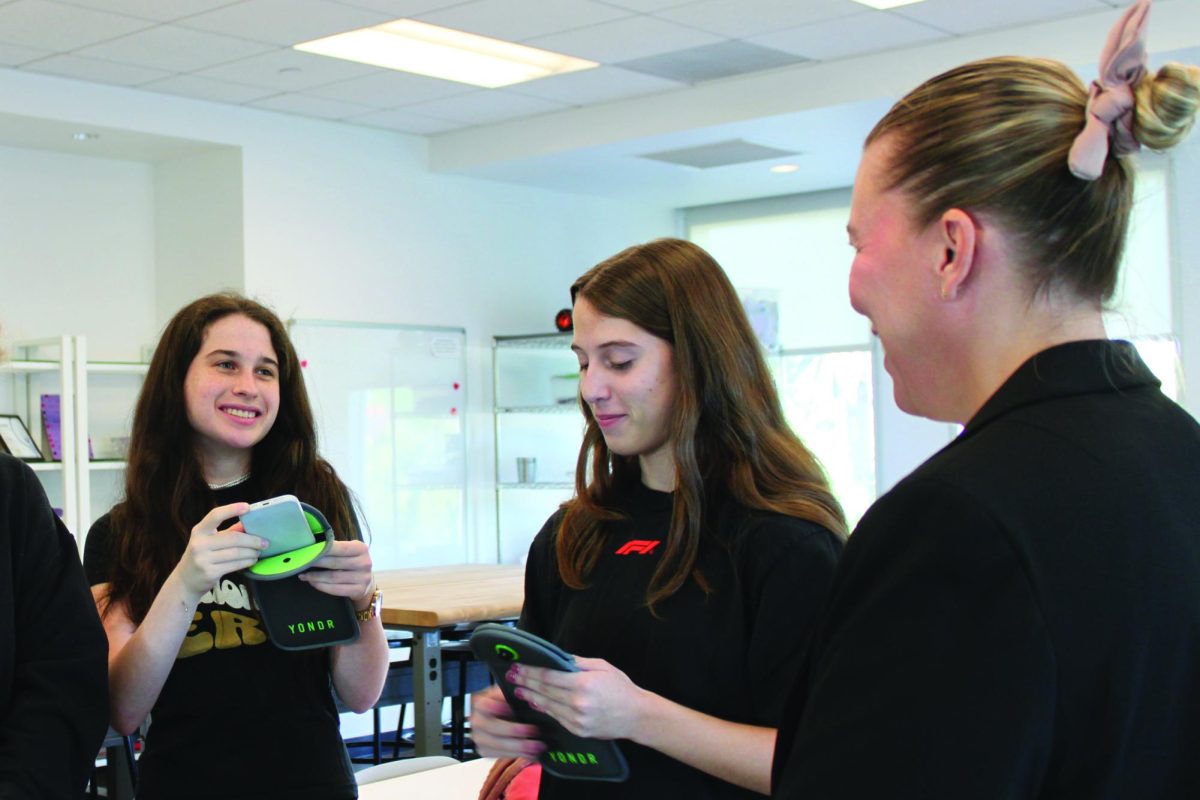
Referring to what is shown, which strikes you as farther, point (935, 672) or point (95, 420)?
point (95, 420)

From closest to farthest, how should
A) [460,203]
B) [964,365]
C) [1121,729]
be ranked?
[1121,729] < [964,365] < [460,203]

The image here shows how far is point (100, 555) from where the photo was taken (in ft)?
6.82

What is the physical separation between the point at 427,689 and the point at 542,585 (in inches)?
96.5

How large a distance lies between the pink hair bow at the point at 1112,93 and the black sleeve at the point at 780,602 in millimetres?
745

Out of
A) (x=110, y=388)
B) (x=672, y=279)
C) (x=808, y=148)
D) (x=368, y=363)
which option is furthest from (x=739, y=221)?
(x=672, y=279)

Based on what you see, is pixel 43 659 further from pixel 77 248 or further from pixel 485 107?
pixel 77 248

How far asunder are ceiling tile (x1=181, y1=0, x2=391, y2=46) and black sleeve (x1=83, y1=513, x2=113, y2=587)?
318 cm

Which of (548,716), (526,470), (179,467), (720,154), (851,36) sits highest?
(851,36)

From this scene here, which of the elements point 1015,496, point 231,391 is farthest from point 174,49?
point 1015,496

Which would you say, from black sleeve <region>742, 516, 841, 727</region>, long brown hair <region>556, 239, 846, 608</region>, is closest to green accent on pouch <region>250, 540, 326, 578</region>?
long brown hair <region>556, 239, 846, 608</region>

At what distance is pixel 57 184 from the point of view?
6.38m

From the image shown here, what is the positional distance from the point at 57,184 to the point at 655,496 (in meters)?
5.49

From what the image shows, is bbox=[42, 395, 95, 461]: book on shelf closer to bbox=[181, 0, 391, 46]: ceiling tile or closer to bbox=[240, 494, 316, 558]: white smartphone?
bbox=[181, 0, 391, 46]: ceiling tile

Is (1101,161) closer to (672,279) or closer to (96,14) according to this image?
(672,279)
